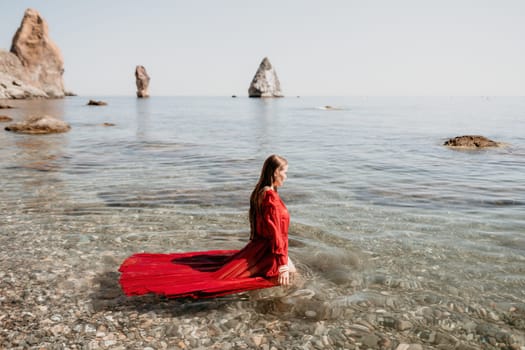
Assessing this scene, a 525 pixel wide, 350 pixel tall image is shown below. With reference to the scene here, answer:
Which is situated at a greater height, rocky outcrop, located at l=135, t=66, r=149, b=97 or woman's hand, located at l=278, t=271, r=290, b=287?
rocky outcrop, located at l=135, t=66, r=149, b=97

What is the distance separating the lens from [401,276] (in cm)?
608

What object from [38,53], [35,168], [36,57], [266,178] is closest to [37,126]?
[35,168]

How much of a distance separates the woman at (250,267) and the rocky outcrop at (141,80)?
127 meters

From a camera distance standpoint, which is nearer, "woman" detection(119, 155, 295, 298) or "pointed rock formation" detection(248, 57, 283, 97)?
"woman" detection(119, 155, 295, 298)

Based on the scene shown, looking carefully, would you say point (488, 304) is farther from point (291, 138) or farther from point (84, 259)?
point (291, 138)

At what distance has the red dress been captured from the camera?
5164mm

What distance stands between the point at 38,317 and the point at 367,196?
27.0 feet

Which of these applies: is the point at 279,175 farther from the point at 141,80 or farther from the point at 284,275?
the point at 141,80

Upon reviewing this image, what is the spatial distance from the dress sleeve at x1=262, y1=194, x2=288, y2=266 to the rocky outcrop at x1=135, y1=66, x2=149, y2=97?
12725 cm

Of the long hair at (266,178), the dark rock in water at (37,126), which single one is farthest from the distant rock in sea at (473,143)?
the dark rock in water at (37,126)

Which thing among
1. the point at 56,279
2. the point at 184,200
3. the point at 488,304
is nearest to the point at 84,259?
the point at 56,279

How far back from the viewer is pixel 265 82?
490 ft

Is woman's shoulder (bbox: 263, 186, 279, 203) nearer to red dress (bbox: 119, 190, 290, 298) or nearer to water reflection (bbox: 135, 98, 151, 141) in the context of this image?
red dress (bbox: 119, 190, 290, 298)

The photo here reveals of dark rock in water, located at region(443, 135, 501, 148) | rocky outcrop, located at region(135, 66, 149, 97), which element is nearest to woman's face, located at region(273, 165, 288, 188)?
dark rock in water, located at region(443, 135, 501, 148)
